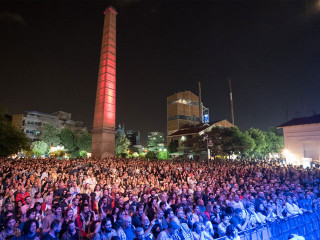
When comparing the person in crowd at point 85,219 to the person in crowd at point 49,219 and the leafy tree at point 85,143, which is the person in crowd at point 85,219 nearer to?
the person in crowd at point 49,219

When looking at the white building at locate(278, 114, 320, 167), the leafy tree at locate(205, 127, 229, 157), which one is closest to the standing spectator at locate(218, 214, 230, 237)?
the leafy tree at locate(205, 127, 229, 157)

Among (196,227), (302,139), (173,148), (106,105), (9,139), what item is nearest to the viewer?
(196,227)

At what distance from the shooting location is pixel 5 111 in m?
23.2

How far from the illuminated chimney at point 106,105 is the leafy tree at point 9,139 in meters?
7.87

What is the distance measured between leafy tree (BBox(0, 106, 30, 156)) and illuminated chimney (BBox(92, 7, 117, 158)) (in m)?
7.87

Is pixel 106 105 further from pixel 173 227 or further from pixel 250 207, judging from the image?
pixel 173 227

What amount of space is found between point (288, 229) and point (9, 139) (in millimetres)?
25392

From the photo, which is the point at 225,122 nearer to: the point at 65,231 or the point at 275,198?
the point at 275,198

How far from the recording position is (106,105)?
25219mm

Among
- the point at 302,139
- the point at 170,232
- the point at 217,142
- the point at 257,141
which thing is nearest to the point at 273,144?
the point at 257,141

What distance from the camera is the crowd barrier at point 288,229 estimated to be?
4.93 metres

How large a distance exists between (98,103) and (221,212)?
73.6ft

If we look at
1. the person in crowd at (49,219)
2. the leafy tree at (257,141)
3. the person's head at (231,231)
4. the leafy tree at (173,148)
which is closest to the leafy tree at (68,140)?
the leafy tree at (173,148)

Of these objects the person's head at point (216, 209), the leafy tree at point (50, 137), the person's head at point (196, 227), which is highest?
the leafy tree at point (50, 137)
